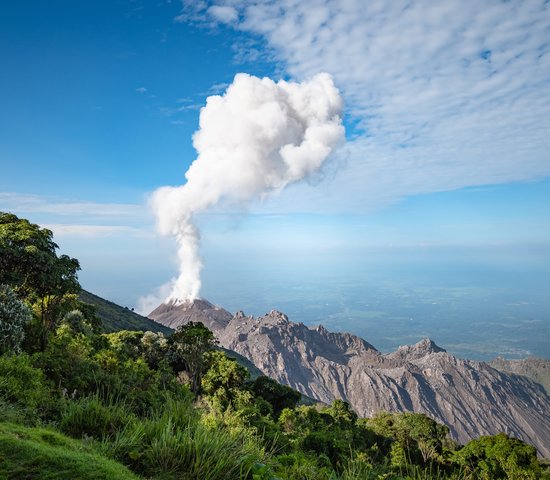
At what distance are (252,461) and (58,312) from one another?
73.1 feet

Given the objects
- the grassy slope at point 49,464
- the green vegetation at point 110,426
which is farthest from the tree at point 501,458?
the grassy slope at point 49,464

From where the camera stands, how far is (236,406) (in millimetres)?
33094

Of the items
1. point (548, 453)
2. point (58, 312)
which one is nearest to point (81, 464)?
point (58, 312)

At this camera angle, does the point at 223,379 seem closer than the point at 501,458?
Yes

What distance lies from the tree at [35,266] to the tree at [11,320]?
3316mm

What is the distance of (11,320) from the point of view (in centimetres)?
1463

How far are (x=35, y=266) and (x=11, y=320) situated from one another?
746 cm

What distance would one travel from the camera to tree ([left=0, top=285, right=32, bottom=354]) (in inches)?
549

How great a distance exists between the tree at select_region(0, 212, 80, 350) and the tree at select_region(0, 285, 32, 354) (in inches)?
131

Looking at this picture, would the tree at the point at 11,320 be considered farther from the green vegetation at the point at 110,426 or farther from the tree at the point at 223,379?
the tree at the point at 223,379

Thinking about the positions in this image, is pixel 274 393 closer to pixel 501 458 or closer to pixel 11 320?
pixel 501 458

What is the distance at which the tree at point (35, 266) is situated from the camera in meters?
20.3

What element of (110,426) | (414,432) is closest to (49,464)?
(110,426)

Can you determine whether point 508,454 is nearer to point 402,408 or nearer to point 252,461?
point 252,461
